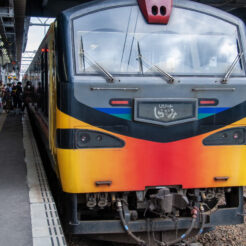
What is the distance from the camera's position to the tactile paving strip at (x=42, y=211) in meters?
4.01

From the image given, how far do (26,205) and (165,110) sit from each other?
2019 mm

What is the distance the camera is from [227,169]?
15.1 ft

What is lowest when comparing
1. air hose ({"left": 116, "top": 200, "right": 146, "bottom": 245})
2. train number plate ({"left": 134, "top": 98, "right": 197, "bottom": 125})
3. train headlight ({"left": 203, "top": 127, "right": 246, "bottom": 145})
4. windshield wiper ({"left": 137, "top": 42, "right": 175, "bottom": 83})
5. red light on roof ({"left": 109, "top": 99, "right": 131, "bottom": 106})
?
air hose ({"left": 116, "top": 200, "right": 146, "bottom": 245})

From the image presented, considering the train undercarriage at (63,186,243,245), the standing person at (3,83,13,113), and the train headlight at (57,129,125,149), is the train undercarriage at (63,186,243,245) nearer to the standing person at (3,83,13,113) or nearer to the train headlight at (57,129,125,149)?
the train headlight at (57,129,125,149)

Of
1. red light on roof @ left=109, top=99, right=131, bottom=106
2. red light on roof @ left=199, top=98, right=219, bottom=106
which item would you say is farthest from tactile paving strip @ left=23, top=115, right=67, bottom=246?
red light on roof @ left=199, top=98, right=219, bottom=106

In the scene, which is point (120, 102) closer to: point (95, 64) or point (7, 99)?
point (95, 64)

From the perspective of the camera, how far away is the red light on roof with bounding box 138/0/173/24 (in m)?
4.60

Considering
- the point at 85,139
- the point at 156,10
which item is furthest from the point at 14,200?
the point at 156,10

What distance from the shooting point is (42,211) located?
4.74 m

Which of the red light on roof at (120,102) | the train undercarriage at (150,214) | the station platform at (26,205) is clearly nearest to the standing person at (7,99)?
the station platform at (26,205)

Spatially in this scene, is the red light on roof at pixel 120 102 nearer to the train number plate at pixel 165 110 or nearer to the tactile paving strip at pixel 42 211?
the train number plate at pixel 165 110

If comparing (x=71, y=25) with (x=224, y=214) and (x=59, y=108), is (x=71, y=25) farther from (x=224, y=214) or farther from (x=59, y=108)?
(x=224, y=214)

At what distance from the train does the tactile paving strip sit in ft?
0.86

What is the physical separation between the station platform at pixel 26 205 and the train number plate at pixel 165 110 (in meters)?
1.44
